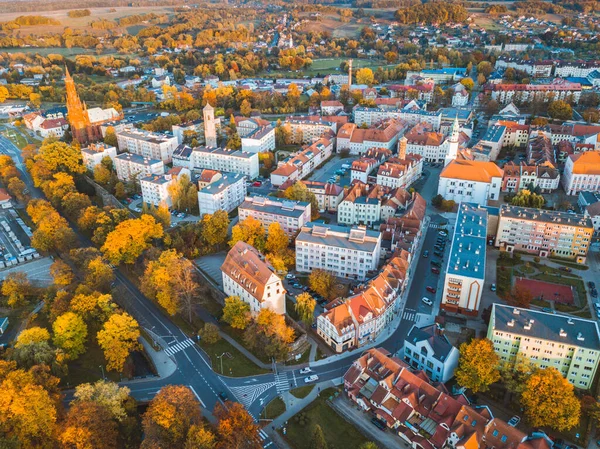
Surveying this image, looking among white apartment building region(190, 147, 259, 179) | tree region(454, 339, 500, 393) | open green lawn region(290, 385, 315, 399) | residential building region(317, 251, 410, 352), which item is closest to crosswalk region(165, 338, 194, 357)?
open green lawn region(290, 385, 315, 399)

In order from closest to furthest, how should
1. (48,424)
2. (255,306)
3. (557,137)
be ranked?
(48,424)
(255,306)
(557,137)

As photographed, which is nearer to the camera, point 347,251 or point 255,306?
point 255,306

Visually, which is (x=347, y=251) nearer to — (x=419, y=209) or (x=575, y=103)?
(x=419, y=209)

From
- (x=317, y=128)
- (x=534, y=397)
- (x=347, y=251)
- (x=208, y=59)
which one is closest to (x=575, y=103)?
(x=317, y=128)

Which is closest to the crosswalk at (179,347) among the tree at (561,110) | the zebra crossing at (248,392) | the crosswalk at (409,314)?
the zebra crossing at (248,392)

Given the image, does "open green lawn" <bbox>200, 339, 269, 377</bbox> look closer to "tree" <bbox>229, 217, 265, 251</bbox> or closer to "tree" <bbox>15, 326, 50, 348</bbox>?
"tree" <bbox>15, 326, 50, 348</bbox>

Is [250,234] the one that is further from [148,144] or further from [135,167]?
[148,144]

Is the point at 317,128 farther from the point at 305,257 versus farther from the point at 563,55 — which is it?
the point at 563,55

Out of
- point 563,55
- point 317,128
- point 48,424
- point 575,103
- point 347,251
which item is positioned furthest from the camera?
point 563,55
